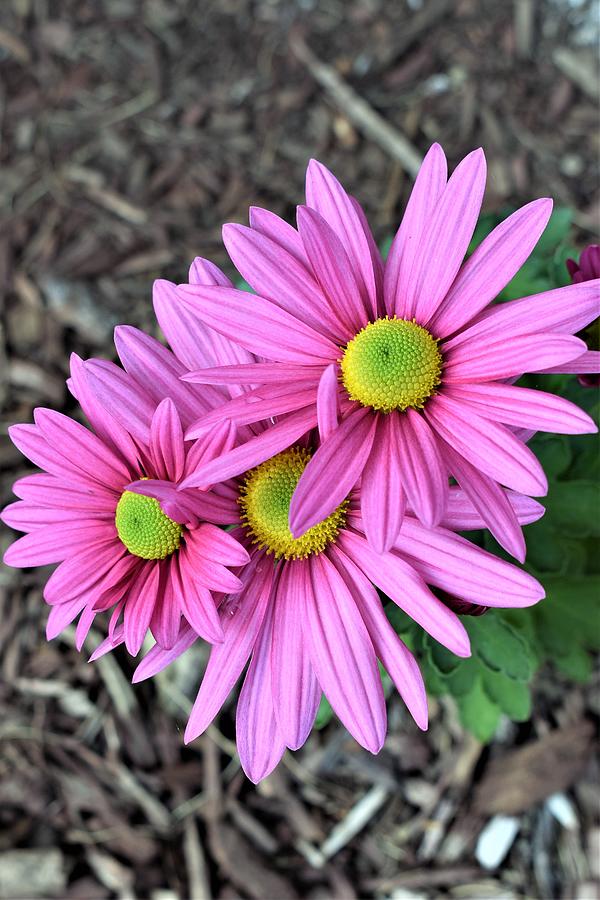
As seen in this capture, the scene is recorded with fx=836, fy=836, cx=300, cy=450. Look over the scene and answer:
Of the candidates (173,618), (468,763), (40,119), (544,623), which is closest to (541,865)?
(468,763)

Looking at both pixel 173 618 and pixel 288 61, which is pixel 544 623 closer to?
pixel 173 618

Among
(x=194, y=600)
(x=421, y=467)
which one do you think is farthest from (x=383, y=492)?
(x=194, y=600)

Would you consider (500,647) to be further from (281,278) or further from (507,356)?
(281,278)

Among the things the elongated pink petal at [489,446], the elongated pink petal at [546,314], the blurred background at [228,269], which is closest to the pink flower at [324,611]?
the elongated pink petal at [489,446]

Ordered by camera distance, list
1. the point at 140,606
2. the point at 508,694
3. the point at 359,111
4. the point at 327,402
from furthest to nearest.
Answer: the point at 359,111
the point at 508,694
the point at 140,606
the point at 327,402

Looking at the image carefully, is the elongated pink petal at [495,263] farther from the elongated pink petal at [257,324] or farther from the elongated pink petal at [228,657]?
the elongated pink petal at [228,657]

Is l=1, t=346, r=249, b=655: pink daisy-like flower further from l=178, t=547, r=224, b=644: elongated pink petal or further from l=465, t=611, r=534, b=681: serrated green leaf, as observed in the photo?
l=465, t=611, r=534, b=681: serrated green leaf
